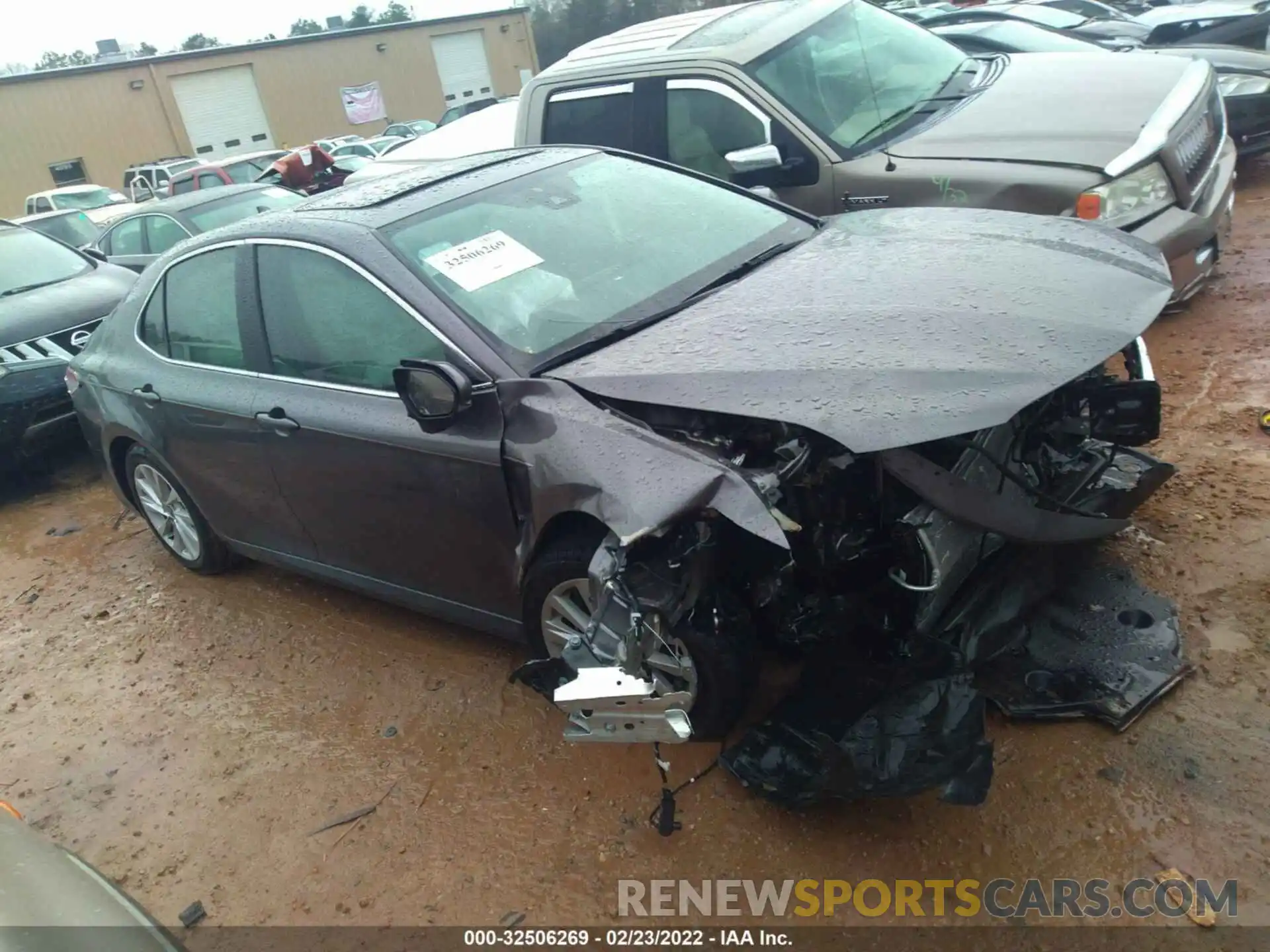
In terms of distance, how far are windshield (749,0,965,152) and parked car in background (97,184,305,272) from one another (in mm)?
5093

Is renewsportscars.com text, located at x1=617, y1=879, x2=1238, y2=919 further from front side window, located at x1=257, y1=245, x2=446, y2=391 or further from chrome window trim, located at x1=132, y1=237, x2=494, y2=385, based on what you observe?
front side window, located at x1=257, y1=245, x2=446, y2=391

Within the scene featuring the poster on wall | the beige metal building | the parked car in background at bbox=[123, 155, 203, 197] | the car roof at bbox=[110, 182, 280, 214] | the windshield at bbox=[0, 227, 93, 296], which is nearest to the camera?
the windshield at bbox=[0, 227, 93, 296]

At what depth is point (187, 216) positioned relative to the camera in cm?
863

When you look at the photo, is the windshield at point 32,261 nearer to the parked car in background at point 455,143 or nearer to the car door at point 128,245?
the car door at point 128,245

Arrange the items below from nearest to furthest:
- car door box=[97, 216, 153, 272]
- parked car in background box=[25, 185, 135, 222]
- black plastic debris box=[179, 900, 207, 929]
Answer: black plastic debris box=[179, 900, 207, 929] → car door box=[97, 216, 153, 272] → parked car in background box=[25, 185, 135, 222]

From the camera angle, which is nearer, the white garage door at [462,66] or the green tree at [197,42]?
the white garage door at [462,66]

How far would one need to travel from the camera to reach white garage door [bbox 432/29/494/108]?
126ft

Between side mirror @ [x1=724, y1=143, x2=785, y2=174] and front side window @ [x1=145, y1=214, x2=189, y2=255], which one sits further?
front side window @ [x1=145, y1=214, x2=189, y2=255]

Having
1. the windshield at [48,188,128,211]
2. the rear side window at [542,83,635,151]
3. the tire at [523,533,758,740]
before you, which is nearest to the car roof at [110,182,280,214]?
the rear side window at [542,83,635,151]

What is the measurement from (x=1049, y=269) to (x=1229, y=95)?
572 centimetres

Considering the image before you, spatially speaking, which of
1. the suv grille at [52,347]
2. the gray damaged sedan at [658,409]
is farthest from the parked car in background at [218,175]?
the gray damaged sedan at [658,409]

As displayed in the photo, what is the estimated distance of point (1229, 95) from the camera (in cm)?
711

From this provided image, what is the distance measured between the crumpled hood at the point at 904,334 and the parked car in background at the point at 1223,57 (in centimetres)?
456

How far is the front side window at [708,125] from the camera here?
4.96m
